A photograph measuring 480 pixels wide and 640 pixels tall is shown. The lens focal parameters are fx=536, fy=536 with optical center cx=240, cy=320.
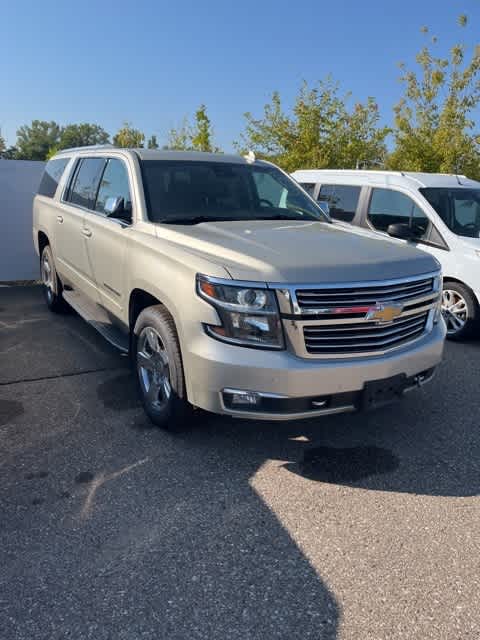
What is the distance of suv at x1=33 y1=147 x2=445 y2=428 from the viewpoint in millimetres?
2984

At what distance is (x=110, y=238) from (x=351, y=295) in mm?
2204

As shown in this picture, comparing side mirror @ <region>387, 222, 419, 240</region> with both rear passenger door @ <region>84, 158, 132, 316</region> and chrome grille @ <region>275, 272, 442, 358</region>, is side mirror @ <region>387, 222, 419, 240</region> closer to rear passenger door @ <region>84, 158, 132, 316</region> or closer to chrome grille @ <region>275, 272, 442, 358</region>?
chrome grille @ <region>275, 272, 442, 358</region>

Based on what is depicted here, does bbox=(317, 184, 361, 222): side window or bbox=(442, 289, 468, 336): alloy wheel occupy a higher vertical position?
bbox=(317, 184, 361, 222): side window

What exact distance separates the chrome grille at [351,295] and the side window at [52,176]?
4281mm

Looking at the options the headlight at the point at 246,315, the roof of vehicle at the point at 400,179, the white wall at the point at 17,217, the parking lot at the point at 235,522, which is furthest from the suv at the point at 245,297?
the white wall at the point at 17,217

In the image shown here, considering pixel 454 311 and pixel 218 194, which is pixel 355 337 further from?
pixel 454 311

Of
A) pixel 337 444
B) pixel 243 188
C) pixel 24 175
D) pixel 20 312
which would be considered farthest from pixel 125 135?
pixel 337 444

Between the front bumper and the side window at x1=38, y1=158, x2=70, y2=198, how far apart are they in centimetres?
406

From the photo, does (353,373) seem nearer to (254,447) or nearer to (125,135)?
(254,447)

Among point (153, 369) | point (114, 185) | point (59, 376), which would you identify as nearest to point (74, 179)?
point (114, 185)

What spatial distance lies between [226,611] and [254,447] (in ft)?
4.65

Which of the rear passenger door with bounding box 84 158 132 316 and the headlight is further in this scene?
the rear passenger door with bounding box 84 158 132 316

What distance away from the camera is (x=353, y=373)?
3076 mm

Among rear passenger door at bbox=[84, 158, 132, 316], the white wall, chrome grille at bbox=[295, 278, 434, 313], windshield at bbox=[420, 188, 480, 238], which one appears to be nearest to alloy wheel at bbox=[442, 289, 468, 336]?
windshield at bbox=[420, 188, 480, 238]
